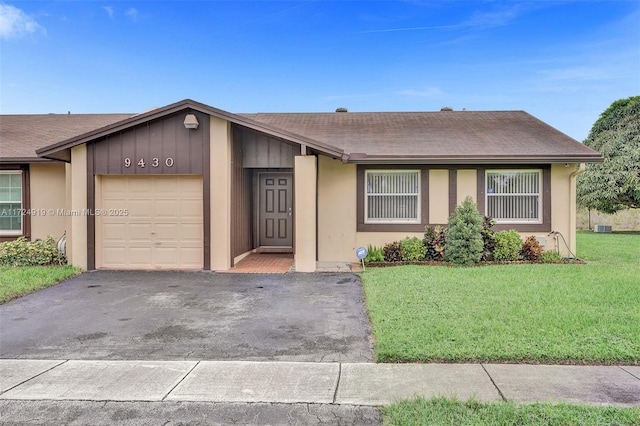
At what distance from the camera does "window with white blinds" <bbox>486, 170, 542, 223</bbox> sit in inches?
413

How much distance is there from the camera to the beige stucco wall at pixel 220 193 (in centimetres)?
887

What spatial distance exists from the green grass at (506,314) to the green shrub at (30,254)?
25.8 ft

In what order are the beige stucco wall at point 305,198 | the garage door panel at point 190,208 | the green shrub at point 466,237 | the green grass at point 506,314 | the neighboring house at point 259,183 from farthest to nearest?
1. the garage door panel at point 190,208
2. the green shrub at point 466,237
3. the neighboring house at point 259,183
4. the beige stucco wall at point 305,198
5. the green grass at point 506,314

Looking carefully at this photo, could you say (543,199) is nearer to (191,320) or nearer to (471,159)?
(471,159)

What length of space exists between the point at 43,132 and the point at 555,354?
48.0 feet

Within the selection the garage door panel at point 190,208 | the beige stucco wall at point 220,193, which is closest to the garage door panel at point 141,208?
the garage door panel at point 190,208

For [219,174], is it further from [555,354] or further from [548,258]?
[548,258]

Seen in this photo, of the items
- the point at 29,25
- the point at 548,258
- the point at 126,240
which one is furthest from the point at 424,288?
the point at 29,25

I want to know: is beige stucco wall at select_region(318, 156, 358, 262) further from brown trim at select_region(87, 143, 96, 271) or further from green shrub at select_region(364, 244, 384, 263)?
brown trim at select_region(87, 143, 96, 271)

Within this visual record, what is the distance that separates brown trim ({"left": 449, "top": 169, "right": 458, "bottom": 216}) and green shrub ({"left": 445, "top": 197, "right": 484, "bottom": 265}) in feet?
3.34

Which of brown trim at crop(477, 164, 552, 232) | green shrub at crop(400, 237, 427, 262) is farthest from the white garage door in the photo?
brown trim at crop(477, 164, 552, 232)

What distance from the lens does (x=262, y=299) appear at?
6676 millimetres

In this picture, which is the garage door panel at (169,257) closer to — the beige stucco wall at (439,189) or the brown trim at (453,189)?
the beige stucco wall at (439,189)

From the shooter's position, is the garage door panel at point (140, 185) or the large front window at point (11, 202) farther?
the large front window at point (11, 202)
